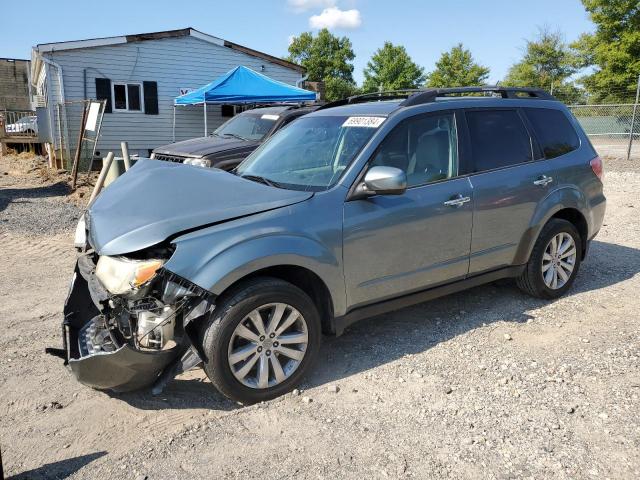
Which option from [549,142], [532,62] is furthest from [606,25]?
[549,142]

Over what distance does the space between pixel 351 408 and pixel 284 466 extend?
0.67 meters

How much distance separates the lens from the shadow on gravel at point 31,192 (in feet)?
37.0

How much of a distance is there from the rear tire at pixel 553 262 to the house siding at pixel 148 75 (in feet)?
52.6

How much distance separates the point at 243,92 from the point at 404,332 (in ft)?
42.1

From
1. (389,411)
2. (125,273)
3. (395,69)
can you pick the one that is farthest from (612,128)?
(395,69)

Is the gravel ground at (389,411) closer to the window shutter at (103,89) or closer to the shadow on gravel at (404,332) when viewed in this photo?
the shadow on gravel at (404,332)

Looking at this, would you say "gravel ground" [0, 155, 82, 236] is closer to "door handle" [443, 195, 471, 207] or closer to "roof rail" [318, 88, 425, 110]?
"roof rail" [318, 88, 425, 110]

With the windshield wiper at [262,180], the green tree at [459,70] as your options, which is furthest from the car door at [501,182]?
the green tree at [459,70]

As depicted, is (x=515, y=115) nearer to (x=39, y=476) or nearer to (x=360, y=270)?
(x=360, y=270)

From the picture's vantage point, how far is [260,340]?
3.30m

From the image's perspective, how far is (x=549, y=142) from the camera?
16.1 feet

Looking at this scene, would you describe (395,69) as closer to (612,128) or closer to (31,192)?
(612,128)

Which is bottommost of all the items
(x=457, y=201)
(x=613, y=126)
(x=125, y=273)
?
(x=125, y=273)

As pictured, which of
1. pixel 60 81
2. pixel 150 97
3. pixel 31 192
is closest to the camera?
pixel 31 192
